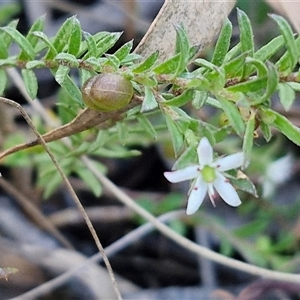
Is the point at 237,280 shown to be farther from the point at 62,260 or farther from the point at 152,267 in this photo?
the point at 62,260

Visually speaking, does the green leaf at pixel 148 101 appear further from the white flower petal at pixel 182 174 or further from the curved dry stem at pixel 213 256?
the curved dry stem at pixel 213 256

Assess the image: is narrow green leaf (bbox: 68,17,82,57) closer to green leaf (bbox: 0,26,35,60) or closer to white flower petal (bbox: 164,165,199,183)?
green leaf (bbox: 0,26,35,60)

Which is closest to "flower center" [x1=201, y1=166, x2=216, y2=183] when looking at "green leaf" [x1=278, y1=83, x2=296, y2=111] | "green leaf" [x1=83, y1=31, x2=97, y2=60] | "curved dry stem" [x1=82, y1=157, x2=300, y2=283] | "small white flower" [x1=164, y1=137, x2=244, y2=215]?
"small white flower" [x1=164, y1=137, x2=244, y2=215]

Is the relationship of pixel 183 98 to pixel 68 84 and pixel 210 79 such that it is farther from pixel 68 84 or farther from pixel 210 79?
pixel 68 84

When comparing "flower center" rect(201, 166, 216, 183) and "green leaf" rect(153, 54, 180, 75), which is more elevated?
"green leaf" rect(153, 54, 180, 75)

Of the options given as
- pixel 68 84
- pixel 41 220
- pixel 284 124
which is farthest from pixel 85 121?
pixel 41 220

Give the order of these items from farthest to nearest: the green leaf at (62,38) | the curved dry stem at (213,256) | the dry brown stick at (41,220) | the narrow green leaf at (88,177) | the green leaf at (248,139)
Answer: the dry brown stick at (41,220), the narrow green leaf at (88,177), the curved dry stem at (213,256), the green leaf at (62,38), the green leaf at (248,139)

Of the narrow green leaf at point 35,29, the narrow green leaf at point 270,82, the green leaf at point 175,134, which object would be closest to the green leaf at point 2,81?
the narrow green leaf at point 35,29
